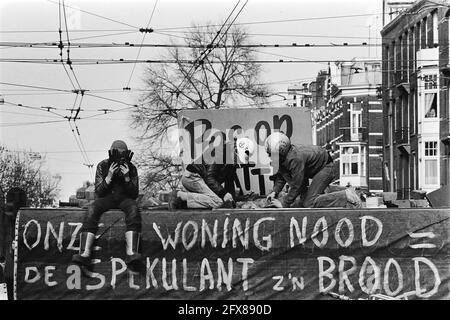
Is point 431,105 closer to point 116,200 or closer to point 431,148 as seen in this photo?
point 431,148

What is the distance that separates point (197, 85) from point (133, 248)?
60.1 feet

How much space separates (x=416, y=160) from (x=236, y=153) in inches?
1489

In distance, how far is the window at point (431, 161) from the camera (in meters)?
45.0

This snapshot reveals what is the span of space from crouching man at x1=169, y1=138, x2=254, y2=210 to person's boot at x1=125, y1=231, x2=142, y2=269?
862 millimetres

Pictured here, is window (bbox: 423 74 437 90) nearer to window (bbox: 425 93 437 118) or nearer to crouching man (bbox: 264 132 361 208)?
window (bbox: 425 93 437 118)

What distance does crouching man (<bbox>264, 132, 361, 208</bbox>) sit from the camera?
8.55 m

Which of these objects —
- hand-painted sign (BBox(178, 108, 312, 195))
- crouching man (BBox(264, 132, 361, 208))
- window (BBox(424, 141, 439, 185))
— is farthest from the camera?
window (BBox(424, 141, 439, 185))

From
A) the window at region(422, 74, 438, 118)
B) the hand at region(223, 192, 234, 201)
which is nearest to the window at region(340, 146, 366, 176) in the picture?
the window at region(422, 74, 438, 118)

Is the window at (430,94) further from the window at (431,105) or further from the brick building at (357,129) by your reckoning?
the brick building at (357,129)

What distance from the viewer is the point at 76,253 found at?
7.94 meters

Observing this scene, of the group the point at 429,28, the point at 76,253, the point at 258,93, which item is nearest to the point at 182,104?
the point at 258,93

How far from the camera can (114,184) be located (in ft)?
25.7

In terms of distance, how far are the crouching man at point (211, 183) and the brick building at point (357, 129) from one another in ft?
168

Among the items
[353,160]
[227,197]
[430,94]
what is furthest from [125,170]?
[353,160]
